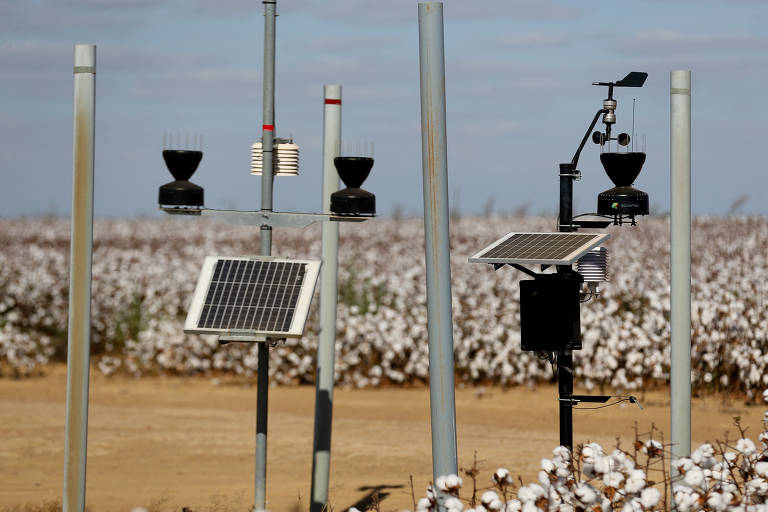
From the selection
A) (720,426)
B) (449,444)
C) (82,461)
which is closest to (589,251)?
(449,444)

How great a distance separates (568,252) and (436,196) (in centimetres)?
112

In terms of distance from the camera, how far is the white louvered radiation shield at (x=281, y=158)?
686cm

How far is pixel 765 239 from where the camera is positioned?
75.4 feet

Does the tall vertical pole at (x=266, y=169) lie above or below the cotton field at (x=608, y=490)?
above

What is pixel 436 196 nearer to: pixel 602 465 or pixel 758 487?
pixel 602 465

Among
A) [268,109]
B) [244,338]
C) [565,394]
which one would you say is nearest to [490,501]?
[565,394]

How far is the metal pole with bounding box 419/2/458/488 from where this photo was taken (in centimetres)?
541

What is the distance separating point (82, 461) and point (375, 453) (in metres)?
4.71

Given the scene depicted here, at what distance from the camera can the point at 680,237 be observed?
21.6ft

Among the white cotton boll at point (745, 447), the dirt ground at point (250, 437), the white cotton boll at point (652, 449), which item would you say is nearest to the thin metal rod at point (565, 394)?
the white cotton boll at point (745, 447)

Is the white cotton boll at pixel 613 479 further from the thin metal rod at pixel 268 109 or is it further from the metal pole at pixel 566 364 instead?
the thin metal rod at pixel 268 109

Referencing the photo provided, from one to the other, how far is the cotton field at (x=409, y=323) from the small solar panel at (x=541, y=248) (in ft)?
16.6

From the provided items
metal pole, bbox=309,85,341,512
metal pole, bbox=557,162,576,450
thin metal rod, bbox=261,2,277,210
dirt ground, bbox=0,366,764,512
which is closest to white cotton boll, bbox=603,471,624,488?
metal pole, bbox=557,162,576,450

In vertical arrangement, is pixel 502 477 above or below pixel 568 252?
below
